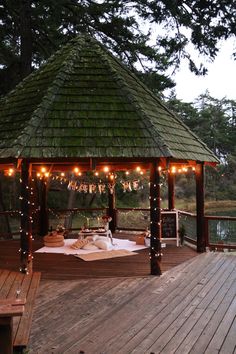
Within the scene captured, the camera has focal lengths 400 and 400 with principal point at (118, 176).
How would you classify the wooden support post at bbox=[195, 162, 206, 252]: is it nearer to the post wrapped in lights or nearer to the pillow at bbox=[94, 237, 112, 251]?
the pillow at bbox=[94, 237, 112, 251]

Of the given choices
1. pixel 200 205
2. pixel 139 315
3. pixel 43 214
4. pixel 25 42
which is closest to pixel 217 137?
pixel 25 42

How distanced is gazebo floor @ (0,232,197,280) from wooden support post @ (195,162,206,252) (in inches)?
12.4

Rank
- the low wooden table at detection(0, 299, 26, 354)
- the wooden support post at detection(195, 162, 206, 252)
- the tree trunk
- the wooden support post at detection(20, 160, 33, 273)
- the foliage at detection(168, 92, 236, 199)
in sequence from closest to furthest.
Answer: the low wooden table at detection(0, 299, 26, 354)
the wooden support post at detection(20, 160, 33, 273)
the wooden support post at detection(195, 162, 206, 252)
the tree trunk
the foliage at detection(168, 92, 236, 199)

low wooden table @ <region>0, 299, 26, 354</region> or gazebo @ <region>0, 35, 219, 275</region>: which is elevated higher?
gazebo @ <region>0, 35, 219, 275</region>

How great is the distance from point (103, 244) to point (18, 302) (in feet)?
23.9

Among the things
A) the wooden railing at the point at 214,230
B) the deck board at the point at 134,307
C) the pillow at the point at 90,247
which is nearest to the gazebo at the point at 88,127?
the wooden railing at the point at 214,230

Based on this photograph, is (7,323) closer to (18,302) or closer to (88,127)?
(18,302)

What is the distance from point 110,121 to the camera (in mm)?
9328

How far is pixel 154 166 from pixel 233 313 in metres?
3.81

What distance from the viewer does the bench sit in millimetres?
4242

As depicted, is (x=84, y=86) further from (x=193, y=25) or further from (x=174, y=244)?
(x=174, y=244)

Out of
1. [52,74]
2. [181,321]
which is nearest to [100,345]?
[181,321]

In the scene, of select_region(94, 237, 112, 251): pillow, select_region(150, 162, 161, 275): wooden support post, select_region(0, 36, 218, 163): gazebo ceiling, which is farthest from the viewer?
select_region(94, 237, 112, 251): pillow

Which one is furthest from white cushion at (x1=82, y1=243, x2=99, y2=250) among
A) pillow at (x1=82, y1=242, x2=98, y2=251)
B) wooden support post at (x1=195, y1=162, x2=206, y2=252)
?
wooden support post at (x1=195, y1=162, x2=206, y2=252)
